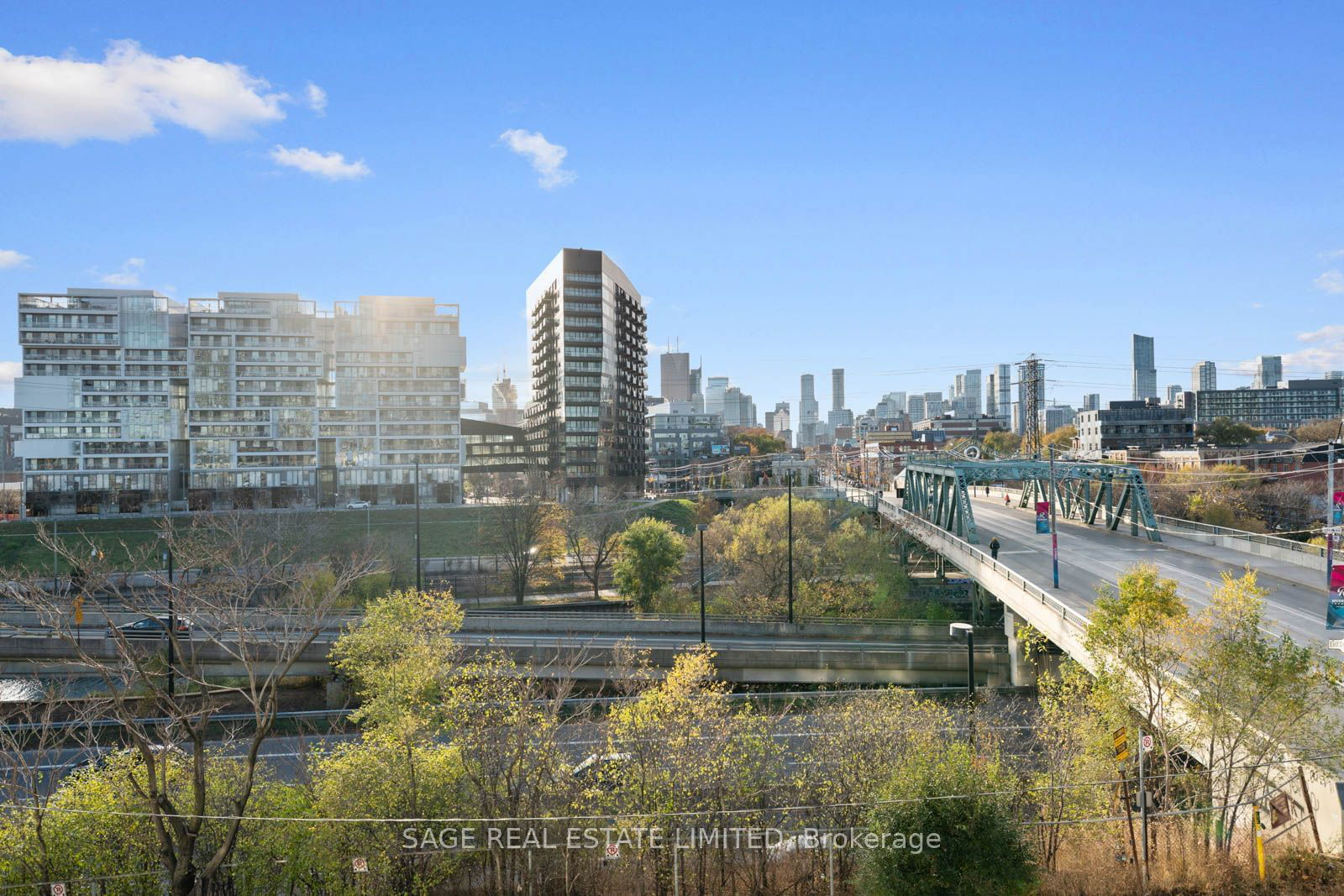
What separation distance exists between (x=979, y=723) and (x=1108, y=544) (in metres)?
26.1

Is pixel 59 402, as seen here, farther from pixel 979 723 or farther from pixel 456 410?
pixel 979 723

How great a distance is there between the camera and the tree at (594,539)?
175 ft

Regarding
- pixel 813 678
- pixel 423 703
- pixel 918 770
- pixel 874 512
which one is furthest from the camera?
pixel 874 512

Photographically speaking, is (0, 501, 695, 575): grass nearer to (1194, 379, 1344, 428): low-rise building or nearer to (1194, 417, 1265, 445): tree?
(1194, 417, 1265, 445): tree

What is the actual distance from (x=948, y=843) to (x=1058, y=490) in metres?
47.4

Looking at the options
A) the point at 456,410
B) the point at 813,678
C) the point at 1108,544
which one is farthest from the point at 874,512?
the point at 456,410

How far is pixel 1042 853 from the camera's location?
15.3 m

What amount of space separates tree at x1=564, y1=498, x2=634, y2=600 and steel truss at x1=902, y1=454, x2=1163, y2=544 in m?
21.2

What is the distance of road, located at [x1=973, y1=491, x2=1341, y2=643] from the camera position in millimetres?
23250

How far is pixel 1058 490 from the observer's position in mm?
54188

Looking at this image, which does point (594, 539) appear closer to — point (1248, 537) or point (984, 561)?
point (984, 561)

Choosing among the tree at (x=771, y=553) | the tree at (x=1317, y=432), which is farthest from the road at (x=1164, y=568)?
the tree at (x=1317, y=432)

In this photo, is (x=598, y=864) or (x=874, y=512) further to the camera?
(x=874, y=512)

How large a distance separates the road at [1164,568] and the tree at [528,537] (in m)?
27.6
